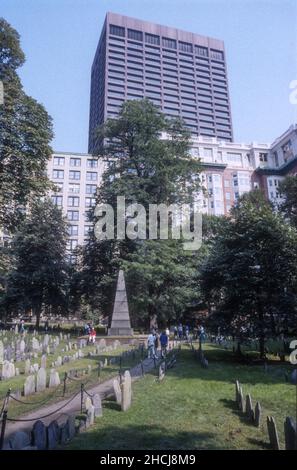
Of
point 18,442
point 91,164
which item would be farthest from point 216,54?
point 18,442

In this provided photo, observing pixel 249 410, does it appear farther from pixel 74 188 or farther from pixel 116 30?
pixel 116 30

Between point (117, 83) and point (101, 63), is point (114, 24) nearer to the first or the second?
point (101, 63)

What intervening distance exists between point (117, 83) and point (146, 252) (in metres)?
101

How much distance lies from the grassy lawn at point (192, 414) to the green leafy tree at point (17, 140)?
19451 millimetres

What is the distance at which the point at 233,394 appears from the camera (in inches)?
479

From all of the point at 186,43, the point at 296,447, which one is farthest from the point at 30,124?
the point at 186,43

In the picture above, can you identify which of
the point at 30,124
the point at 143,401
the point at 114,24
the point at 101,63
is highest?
the point at 114,24

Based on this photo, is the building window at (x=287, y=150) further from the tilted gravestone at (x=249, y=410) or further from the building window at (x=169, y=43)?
the tilted gravestone at (x=249, y=410)

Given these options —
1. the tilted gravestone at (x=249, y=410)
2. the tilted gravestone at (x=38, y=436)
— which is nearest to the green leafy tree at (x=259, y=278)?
the tilted gravestone at (x=249, y=410)

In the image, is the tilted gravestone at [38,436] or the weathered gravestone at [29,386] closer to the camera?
the tilted gravestone at [38,436]

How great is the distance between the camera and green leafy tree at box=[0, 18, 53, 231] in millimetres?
27875

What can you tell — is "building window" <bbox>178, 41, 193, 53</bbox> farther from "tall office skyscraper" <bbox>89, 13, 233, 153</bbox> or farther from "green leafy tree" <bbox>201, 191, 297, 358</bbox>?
"green leafy tree" <bbox>201, 191, 297, 358</bbox>

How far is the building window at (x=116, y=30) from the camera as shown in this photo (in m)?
127

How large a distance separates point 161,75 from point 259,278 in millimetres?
126379
